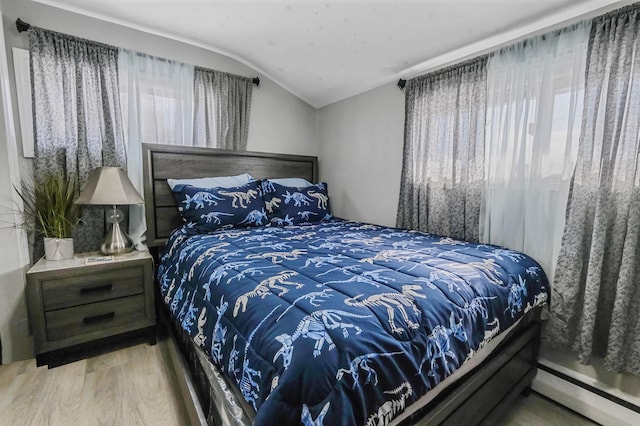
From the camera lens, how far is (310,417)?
0.68m

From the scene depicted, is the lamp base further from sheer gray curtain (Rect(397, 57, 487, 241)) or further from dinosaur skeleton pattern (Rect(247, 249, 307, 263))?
sheer gray curtain (Rect(397, 57, 487, 241))

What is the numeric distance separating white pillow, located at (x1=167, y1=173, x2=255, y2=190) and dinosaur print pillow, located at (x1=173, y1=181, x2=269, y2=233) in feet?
0.32

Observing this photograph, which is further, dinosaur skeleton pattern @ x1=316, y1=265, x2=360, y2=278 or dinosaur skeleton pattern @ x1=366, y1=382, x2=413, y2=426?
dinosaur skeleton pattern @ x1=316, y1=265, x2=360, y2=278

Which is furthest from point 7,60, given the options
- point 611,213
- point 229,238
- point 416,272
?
point 611,213

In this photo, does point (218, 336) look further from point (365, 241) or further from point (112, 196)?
point (112, 196)

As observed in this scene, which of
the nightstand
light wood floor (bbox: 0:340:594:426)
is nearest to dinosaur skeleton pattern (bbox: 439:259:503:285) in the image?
light wood floor (bbox: 0:340:594:426)

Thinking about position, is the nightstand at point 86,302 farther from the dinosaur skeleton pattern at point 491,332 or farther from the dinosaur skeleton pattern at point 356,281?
the dinosaur skeleton pattern at point 491,332

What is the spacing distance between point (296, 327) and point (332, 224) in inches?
72.2

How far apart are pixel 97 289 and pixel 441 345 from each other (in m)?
2.01

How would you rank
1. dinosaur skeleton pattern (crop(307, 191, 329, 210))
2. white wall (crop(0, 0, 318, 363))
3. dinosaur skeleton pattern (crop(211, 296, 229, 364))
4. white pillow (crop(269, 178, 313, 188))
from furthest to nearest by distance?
white pillow (crop(269, 178, 313, 188))
dinosaur skeleton pattern (crop(307, 191, 329, 210))
white wall (crop(0, 0, 318, 363))
dinosaur skeleton pattern (crop(211, 296, 229, 364))

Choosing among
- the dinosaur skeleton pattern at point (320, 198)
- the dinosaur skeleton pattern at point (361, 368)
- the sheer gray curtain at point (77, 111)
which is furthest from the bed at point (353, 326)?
the sheer gray curtain at point (77, 111)

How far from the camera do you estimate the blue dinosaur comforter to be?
0.73 meters

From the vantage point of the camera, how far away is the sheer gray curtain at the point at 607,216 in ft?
4.57

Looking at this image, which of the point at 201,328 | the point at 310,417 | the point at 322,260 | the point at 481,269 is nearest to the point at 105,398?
the point at 201,328
